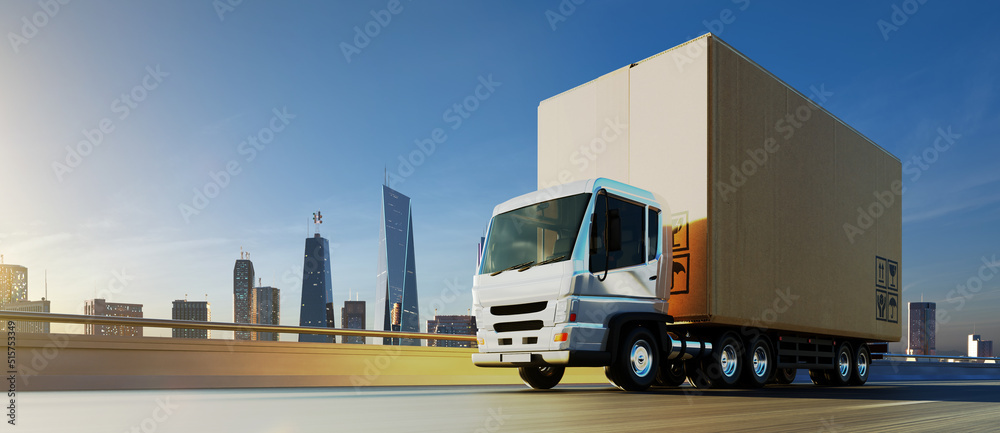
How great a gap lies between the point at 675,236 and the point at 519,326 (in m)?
2.57

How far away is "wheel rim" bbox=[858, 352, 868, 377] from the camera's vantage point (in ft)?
46.9

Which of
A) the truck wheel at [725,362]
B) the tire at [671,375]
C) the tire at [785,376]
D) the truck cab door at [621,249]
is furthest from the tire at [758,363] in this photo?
the truck cab door at [621,249]

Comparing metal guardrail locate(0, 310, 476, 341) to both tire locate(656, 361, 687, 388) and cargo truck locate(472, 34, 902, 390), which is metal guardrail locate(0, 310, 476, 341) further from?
tire locate(656, 361, 687, 388)

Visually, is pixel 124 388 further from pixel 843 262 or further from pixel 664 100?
pixel 843 262

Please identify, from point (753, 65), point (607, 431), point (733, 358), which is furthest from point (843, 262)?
point (607, 431)

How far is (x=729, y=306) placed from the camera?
9703mm

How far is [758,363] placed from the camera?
10.9 meters

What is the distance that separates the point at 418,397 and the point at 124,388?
3931 mm

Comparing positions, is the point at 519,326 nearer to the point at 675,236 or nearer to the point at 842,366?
the point at 675,236

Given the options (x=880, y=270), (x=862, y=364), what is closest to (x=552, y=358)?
(x=880, y=270)

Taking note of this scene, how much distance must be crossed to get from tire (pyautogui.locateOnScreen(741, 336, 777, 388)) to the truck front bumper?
9.71 ft

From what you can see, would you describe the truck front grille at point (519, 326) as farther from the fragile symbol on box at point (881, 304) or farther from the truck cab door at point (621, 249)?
the fragile symbol on box at point (881, 304)

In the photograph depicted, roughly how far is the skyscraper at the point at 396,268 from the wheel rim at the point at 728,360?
545 feet

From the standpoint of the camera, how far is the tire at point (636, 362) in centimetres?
897
